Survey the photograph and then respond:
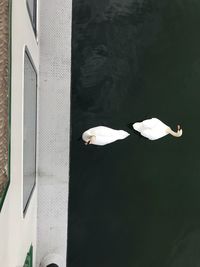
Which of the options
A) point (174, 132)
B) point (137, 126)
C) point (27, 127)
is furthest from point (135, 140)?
point (27, 127)

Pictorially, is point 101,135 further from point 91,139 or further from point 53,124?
point 53,124

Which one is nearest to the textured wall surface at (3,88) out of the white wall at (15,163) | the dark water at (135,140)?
the white wall at (15,163)

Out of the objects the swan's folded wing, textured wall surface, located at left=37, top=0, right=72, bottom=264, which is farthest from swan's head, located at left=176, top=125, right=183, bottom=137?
textured wall surface, located at left=37, top=0, right=72, bottom=264

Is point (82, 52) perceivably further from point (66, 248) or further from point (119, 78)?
point (66, 248)

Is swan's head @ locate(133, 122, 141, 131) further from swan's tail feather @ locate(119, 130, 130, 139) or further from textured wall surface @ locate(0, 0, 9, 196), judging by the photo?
textured wall surface @ locate(0, 0, 9, 196)

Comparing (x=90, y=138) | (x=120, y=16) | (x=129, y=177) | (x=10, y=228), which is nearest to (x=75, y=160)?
(x=90, y=138)

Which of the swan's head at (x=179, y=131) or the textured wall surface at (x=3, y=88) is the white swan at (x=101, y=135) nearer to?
the swan's head at (x=179, y=131)
